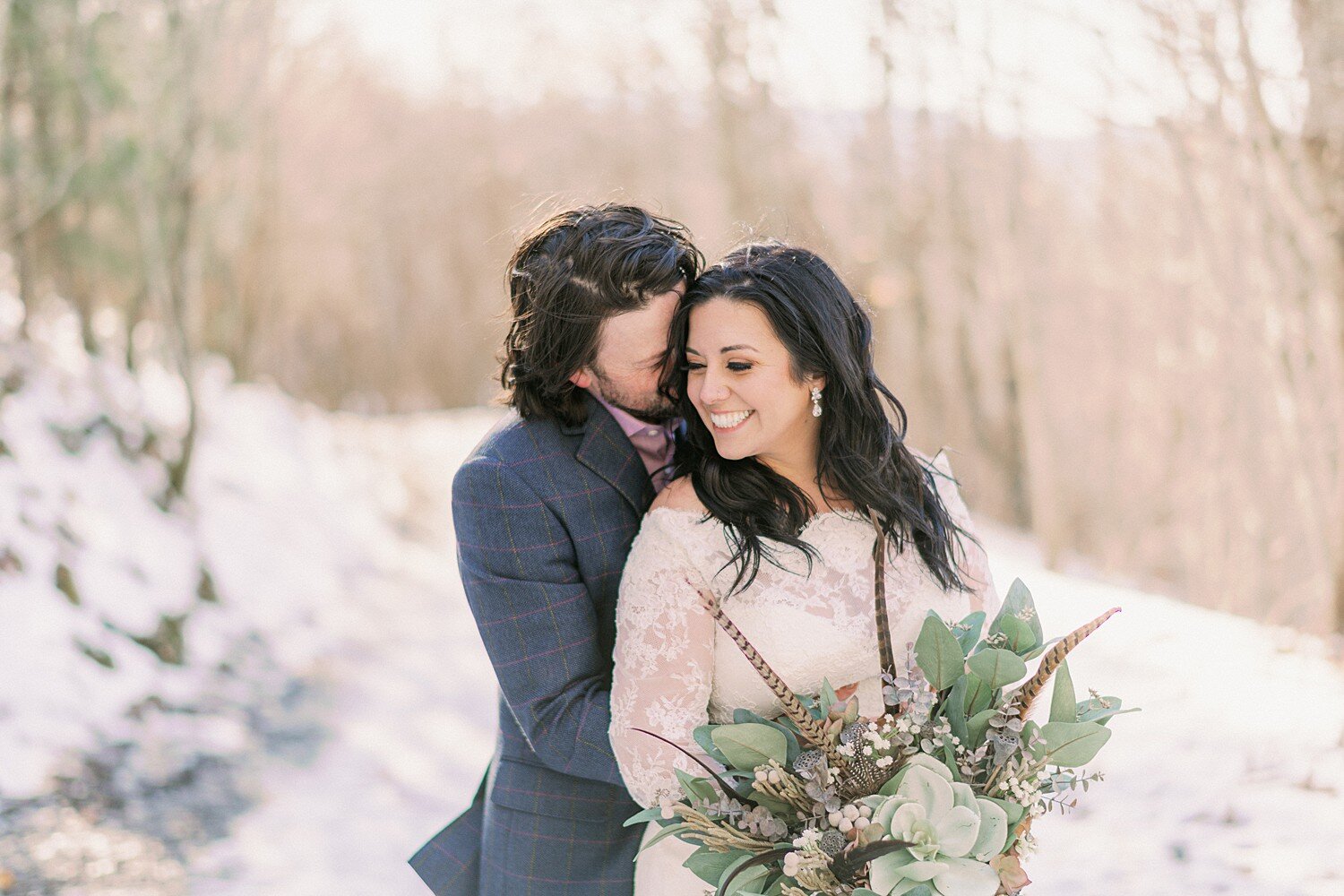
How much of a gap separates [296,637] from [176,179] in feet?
10.1

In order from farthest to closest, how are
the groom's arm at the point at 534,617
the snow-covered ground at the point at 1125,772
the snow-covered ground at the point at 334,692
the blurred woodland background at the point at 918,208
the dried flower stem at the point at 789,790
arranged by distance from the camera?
the blurred woodland background at the point at 918,208 → the snow-covered ground at the point at 334,692 → the snow-covered ground at the point at 1125,772 → the groom's arm at the point at 534,617 → the dried flower stem at the point at 789,790

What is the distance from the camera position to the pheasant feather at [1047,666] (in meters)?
1.49

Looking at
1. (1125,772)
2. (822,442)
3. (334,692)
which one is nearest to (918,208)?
(334,692)

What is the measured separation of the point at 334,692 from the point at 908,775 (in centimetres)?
545

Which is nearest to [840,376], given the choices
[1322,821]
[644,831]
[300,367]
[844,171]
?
[644,831]

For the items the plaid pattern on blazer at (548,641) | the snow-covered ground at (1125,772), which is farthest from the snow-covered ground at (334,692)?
the plaid pattern on blazer at (548,641)

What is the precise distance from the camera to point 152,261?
749 centimetres

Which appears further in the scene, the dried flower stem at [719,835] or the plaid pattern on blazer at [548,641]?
the plaid pattern on blazer at [548,641]

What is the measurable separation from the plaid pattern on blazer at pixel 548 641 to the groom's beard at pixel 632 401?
0.03 meters

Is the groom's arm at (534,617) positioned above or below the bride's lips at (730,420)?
below

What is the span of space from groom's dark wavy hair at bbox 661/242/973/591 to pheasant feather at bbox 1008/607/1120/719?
0.38m

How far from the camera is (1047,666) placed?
5.02ft

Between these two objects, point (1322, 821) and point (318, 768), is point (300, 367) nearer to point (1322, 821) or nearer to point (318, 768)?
point (318, 768)

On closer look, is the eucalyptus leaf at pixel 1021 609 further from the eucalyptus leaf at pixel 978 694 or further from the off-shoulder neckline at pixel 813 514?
the off-shoulder neckline at pixel 813 514
